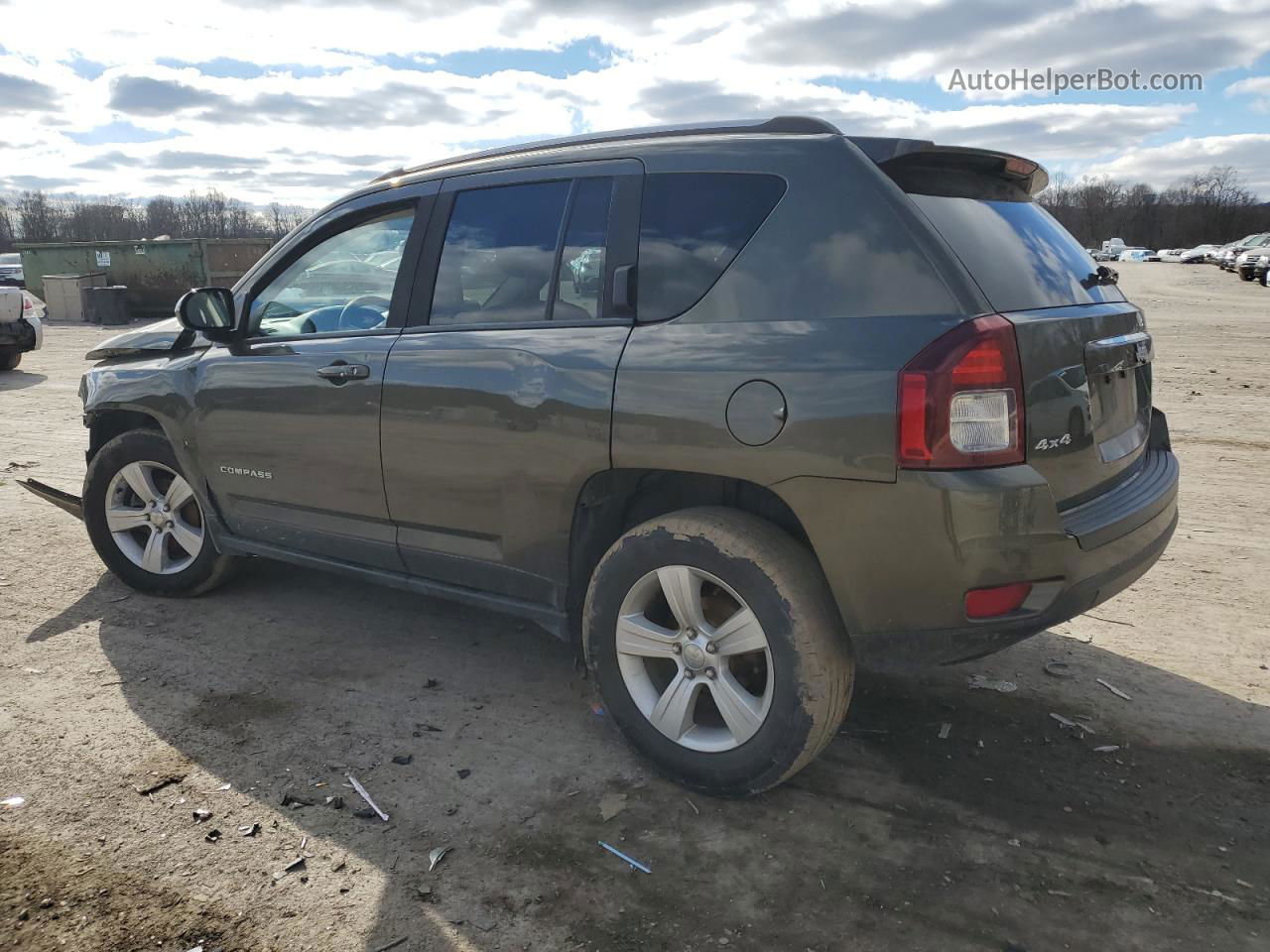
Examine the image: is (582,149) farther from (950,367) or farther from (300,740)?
(300,740)

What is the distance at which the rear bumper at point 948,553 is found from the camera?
8.28 ft

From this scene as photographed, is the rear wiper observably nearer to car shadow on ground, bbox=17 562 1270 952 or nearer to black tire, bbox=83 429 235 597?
car shadow on ground, bbox=17 562 1270 952

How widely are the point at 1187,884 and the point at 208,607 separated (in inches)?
169

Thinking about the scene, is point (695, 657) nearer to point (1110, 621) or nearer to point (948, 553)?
point (948, 553)

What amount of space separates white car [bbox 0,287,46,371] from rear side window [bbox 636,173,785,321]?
14626 millimetres

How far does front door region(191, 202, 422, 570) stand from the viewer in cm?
377

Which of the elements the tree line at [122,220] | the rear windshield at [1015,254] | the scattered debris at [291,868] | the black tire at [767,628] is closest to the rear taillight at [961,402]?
the rear windshield at [1015,254]

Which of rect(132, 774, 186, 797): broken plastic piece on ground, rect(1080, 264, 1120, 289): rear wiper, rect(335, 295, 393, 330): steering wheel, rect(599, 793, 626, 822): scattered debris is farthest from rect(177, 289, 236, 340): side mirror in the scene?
rect(1080, 264, 1120, 289): rear wiper

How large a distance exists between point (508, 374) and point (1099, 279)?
2.12 meters

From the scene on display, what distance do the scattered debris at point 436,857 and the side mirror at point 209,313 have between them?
2606 mm

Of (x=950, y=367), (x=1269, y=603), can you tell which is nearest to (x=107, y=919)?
(x=950, y=367)

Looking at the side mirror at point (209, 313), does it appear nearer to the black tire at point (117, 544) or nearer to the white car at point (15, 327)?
the black tire at point (117, 544)

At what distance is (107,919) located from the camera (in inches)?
99.3

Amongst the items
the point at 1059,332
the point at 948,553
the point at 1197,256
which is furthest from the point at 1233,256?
the point at 948,553
